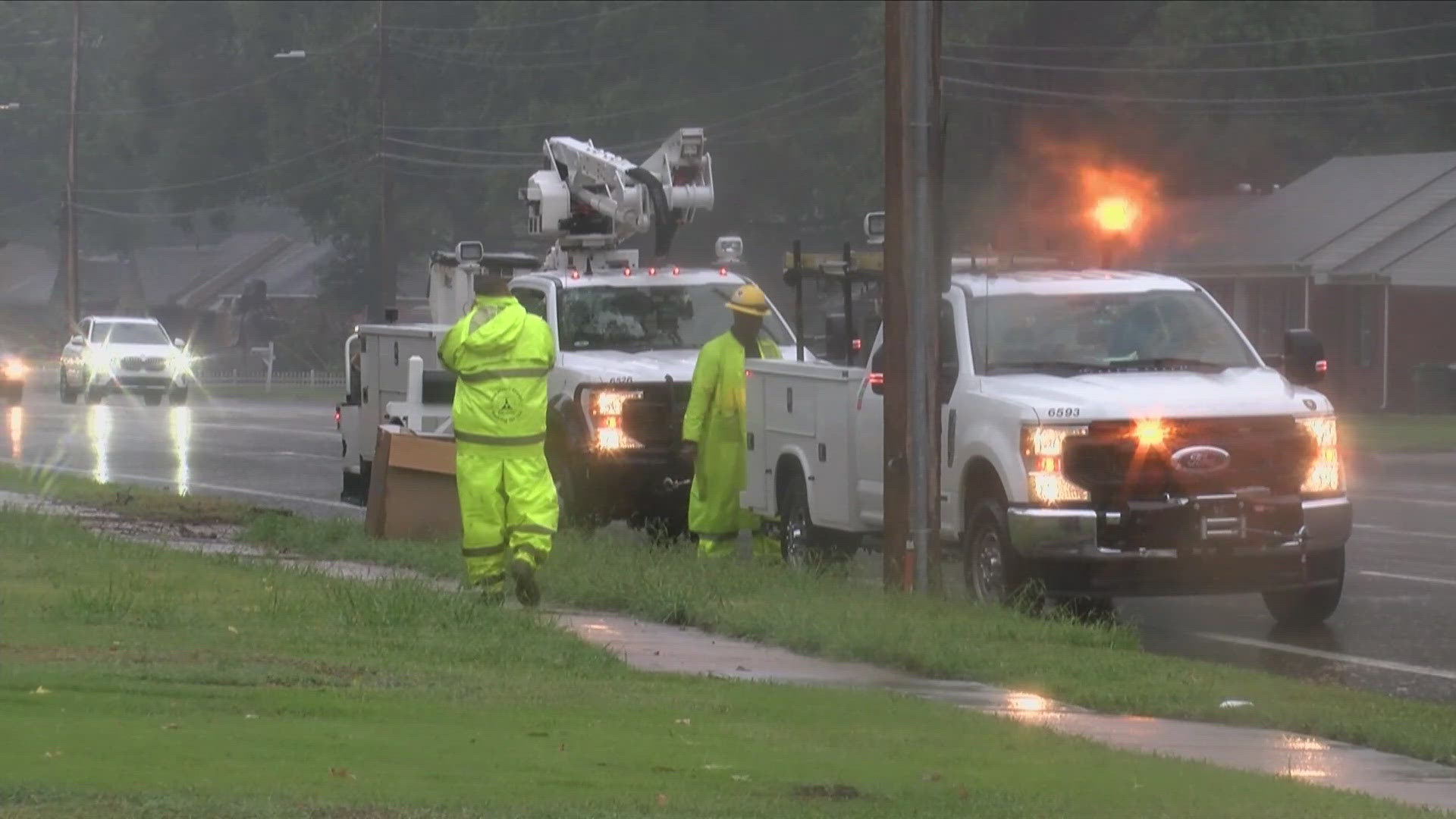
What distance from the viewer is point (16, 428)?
3312 centimetres

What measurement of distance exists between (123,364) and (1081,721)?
123ft

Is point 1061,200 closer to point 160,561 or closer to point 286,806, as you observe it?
point 160,561

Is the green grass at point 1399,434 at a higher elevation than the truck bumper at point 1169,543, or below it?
higher

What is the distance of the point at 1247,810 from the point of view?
7461 millimetres

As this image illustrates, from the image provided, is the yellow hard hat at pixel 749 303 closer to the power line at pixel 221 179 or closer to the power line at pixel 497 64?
the power line at pixel 497 64

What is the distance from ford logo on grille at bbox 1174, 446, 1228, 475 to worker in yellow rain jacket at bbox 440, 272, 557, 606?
10.7ft

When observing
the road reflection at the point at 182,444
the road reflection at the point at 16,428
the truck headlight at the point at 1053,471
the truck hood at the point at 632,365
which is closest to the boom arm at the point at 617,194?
the truck hood at the point at 632,365

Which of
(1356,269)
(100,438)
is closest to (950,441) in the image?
(100,438)

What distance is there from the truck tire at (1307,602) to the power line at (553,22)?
46.9m

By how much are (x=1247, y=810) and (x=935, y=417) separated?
5.81m

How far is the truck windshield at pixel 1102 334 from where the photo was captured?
13461mm

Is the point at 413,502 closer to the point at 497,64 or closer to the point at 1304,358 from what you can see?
the point at 1304,358

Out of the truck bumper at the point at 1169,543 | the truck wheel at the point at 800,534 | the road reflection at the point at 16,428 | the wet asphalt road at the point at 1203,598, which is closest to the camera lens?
the wet asphalt road at the point at 1203,598

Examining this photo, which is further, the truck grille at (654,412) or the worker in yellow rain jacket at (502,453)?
the truck grille at (654,412)
